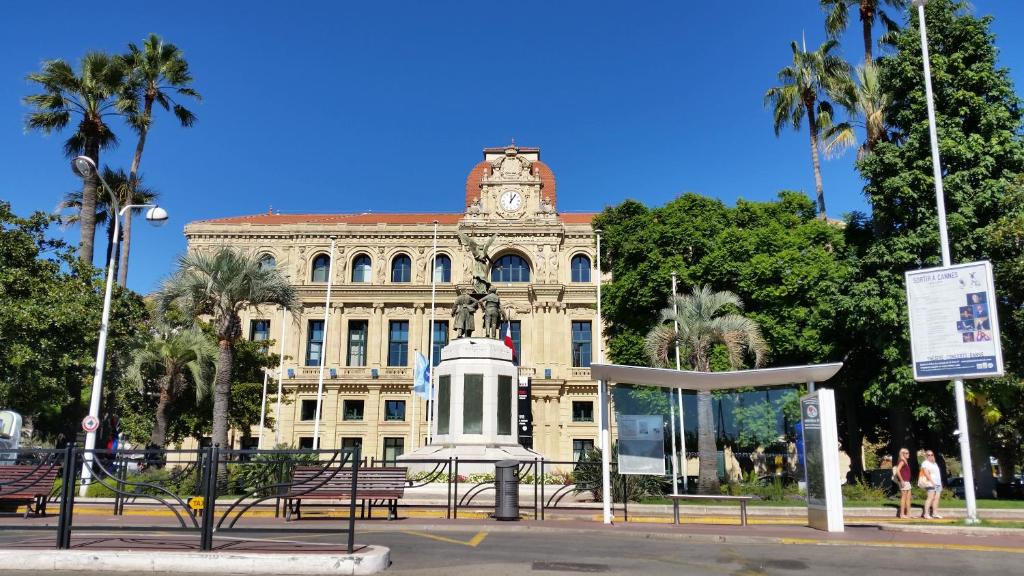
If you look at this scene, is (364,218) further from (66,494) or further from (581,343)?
(66,494)

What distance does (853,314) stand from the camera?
24281mm

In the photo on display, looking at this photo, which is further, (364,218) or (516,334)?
(364,218)

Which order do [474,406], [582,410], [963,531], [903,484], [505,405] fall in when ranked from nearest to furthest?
[963,531] < [903,484] < [474,406] < [505,405] < [582,410]

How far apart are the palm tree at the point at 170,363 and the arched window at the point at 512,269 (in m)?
22.0

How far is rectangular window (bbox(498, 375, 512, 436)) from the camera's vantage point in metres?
20.7

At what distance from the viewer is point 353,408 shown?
48.1 meters

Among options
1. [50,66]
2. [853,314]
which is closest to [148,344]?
[50,66]

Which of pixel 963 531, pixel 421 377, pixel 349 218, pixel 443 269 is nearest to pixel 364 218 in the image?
pixel 349 218

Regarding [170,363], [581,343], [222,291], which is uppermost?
[581,343]

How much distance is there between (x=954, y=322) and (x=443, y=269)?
1534 inches

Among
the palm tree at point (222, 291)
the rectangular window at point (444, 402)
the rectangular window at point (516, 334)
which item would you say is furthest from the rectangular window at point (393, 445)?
the rectangular window at point (444, 402)

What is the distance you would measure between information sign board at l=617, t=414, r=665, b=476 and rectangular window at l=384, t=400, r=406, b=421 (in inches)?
1378

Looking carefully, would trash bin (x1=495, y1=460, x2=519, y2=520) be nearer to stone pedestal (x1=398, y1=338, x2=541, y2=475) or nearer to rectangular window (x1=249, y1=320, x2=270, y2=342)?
stone pedestal (x1=398, y1=338, x2=541, y2=475)

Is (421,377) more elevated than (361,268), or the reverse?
(361,268)
